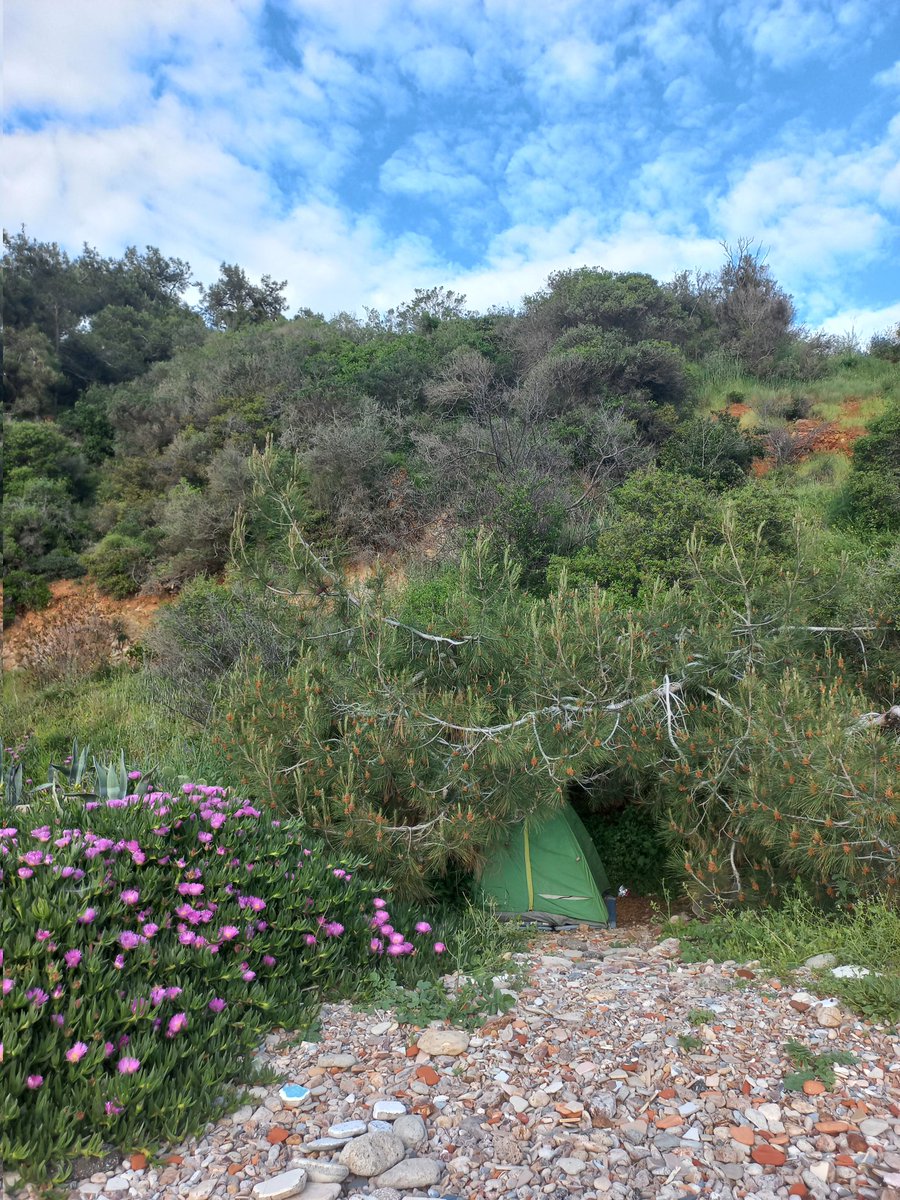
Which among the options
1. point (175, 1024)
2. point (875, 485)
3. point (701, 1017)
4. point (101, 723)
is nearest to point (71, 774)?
point (175, 1024)

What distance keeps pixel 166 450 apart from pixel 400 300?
26.0ft

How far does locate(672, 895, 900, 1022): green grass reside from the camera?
10.4 feet

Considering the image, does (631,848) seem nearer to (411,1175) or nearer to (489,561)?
(489,561)

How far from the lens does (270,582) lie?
5.10m

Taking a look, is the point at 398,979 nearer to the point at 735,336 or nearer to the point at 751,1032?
the point at 751,1032

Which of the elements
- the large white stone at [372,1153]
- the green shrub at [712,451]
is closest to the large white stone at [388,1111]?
the large white stone at [372,1153]

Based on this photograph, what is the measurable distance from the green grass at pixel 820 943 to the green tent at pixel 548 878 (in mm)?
897

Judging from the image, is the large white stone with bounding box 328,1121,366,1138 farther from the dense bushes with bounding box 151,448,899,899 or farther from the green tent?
the green tent

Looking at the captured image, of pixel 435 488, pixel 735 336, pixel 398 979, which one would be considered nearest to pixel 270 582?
pixel 398 979

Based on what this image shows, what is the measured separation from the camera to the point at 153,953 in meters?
2.66

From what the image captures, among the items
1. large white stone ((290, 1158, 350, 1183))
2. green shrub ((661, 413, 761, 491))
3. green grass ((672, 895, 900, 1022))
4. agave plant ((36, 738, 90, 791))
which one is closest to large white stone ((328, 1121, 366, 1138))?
large white stone ((290, 1158, 350, 1183))

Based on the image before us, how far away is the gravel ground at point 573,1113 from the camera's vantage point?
217cm

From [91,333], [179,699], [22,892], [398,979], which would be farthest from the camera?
[91,333]

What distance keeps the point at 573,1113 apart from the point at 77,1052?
150cm
